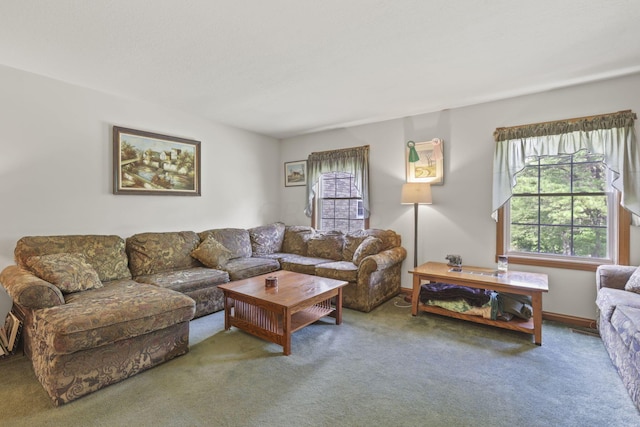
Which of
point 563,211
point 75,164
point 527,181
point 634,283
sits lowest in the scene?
point 634,283

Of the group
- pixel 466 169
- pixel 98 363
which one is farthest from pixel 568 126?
pixel 98 363

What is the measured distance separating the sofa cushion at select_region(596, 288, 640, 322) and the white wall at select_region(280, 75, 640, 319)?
0.60 m

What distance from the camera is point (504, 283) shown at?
272 cm

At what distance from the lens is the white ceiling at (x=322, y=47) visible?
1.91 m

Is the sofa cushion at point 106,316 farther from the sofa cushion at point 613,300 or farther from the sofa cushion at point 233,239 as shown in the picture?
the sofa cushion at point 613,300

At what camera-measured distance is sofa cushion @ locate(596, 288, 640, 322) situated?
85.9 inches

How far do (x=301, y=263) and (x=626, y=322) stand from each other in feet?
9.95

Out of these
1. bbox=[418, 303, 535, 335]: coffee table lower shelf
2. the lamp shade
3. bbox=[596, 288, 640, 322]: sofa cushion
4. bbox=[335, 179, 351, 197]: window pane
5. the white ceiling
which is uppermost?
the white ceiling

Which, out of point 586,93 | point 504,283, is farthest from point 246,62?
point 586,93

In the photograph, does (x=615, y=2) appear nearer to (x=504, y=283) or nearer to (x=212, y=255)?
(x=504, y=283)

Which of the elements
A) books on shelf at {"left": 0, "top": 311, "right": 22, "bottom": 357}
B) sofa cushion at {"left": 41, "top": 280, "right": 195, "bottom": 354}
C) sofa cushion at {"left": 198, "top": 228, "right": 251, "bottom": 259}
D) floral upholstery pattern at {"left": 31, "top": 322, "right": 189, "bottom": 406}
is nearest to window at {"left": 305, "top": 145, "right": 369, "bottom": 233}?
sofa cushion at {"left": 198, "top": 228, "right": 251, "bottom": 259}

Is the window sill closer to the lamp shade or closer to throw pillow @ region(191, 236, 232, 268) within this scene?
the lamp shade

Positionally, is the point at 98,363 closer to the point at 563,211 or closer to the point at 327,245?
the point at 327,245

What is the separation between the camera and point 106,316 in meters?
1.92
